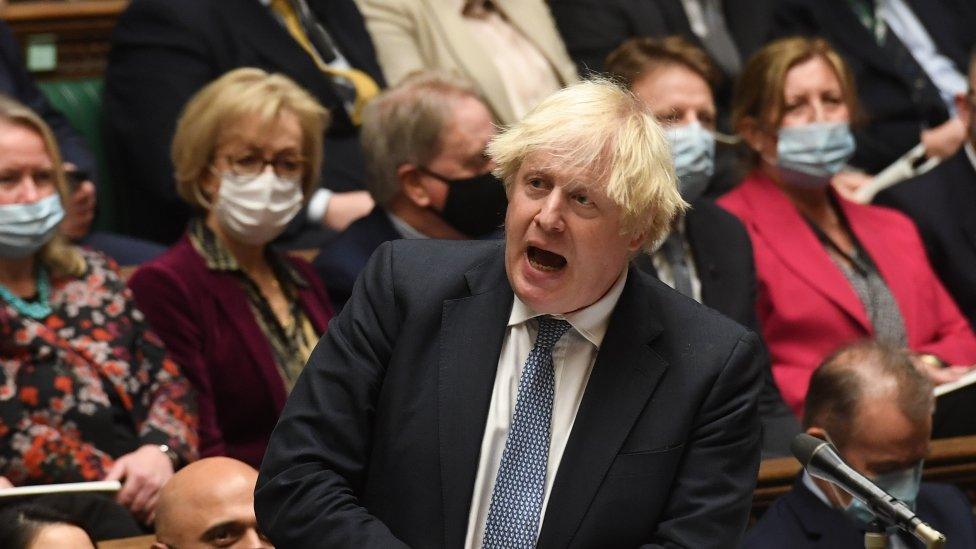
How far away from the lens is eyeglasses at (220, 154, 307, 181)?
3379 mm

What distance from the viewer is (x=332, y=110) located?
165 inches

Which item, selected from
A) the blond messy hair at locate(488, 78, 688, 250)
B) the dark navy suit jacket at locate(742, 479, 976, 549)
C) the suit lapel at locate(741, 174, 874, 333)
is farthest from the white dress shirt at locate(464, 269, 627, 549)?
the suit lapel at locate(741, 174, 874, 333)

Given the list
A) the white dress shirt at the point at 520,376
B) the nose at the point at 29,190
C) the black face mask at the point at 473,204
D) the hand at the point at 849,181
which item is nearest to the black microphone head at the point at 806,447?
the white dress shirt at the point at 520,376

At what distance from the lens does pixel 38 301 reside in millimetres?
3119

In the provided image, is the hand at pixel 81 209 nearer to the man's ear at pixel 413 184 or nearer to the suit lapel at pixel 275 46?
the suit lapel at pixel 275 46

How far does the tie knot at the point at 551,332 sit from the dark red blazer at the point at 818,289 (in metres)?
1.62

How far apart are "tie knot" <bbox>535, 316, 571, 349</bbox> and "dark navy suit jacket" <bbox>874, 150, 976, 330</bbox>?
2.31 metres

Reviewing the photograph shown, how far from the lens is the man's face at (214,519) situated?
8.27 feet

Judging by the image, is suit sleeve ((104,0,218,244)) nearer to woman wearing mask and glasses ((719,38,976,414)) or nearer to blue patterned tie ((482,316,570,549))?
woman wearing mask and glasses ((719,38,976,414))

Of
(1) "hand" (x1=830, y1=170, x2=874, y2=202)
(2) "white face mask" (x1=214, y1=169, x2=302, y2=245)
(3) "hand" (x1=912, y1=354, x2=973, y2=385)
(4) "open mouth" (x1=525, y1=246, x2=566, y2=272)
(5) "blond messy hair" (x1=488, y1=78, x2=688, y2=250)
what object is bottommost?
(3) "hand" (x1=912, y1=354, x2=973, y2=385)

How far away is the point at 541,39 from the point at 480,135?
0.99 meters

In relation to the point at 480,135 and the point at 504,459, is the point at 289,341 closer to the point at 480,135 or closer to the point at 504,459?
the point at 480,135

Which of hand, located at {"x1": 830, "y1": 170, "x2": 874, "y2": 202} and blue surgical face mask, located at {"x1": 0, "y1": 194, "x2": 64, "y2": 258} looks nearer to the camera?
blue surgical face mask, located at {"x1": 0, "y1": 194, "x2": 64, "y2": 258}

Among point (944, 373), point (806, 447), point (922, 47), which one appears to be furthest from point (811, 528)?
point (922, 47)
